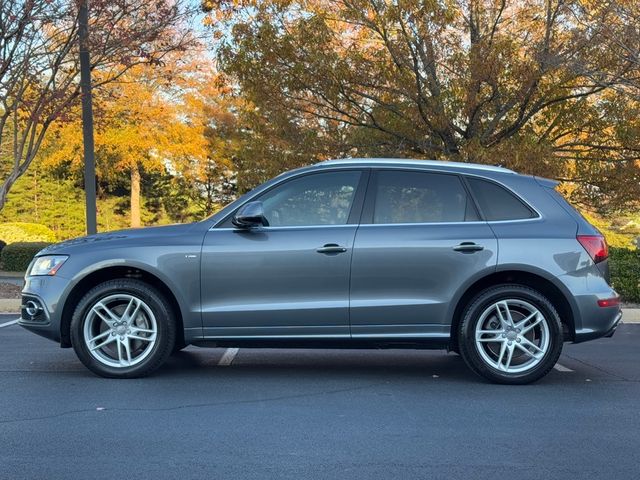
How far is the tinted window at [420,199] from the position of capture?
6027mm

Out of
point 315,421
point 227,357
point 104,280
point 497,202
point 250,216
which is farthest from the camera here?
point 227,357

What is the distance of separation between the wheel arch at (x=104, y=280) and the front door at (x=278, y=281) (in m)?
0.30

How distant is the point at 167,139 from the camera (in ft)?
90.8

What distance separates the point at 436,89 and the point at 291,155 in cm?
288

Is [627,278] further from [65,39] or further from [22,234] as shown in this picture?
[22,234]

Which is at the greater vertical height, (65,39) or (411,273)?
(65,39)

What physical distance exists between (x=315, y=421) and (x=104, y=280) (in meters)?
2.35

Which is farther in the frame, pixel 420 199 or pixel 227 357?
pixel 227 357

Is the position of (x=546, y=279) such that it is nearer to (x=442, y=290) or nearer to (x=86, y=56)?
(x=442, y=290)

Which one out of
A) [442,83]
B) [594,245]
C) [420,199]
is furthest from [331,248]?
[442,83]

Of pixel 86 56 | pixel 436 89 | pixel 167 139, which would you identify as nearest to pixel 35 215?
pixel 167 139

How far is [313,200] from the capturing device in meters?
6.16

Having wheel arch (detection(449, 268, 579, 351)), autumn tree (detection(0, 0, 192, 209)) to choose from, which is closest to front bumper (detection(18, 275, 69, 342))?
wheel arch (detection(449, 268, 579, 351))

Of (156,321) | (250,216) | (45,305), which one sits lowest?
(156,321)
